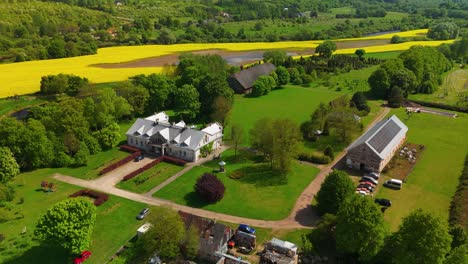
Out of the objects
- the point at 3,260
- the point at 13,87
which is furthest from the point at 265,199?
the point at 13,87

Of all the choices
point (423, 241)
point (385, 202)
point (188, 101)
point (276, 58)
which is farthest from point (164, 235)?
point (276, 58)

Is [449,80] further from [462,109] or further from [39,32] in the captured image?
[39,32]

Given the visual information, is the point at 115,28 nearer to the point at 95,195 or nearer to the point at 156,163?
the point at 156,163

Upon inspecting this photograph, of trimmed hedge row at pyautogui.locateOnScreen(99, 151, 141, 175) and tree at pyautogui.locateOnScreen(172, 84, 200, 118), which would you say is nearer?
trimmed hedge row at pyautogui.locateOnScreen(99, 151, 141, 175)

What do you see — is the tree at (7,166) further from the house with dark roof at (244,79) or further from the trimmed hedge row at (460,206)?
the house with dark roof at (244,79)

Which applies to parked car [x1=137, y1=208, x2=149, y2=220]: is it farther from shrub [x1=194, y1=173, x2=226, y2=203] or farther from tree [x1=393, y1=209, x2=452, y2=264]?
tree [x1=393, y1=209, x2=452, y2=264]

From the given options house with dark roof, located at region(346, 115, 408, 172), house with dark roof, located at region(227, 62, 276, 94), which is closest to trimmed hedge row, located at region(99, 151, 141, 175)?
house with dark roof, located at region(346, 115, 408, 172)
